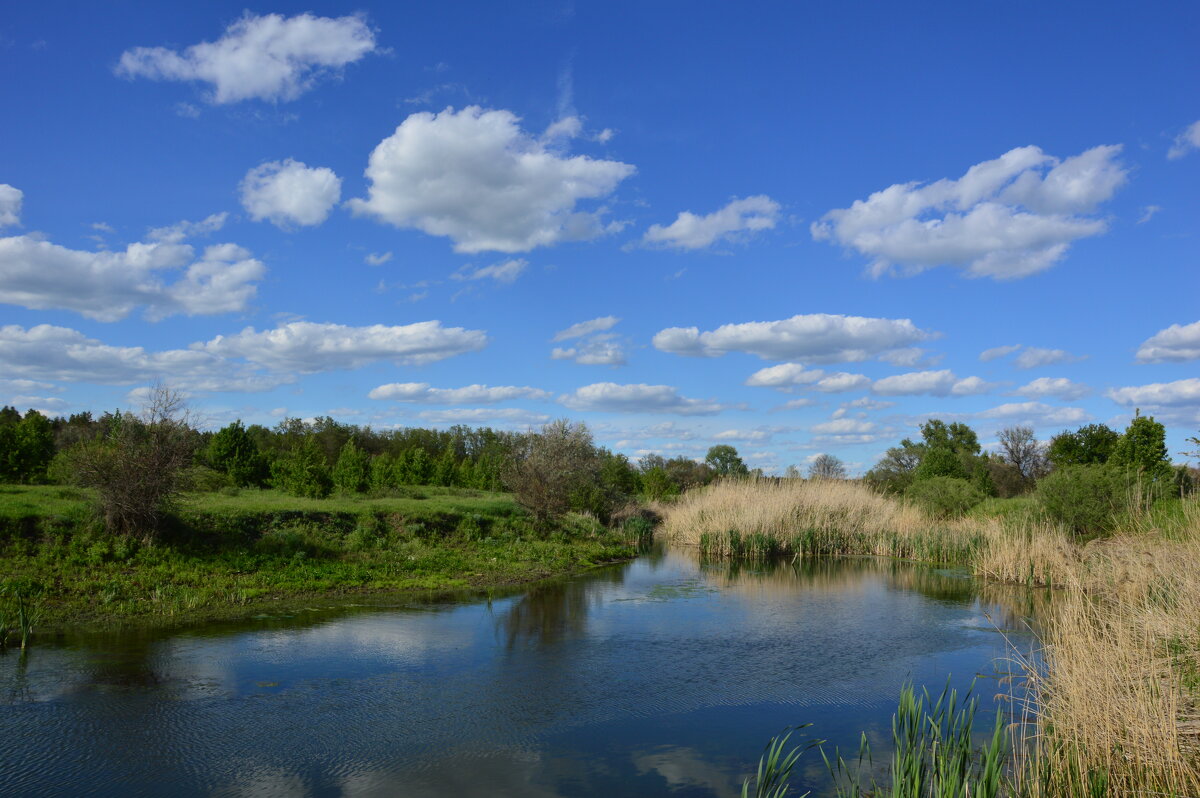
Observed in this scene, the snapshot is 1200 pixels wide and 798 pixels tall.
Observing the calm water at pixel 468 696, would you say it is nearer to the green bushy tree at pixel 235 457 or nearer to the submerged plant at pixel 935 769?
the submerged plant at pixel 935 769

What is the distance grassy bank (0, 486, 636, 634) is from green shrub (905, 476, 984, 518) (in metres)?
15.3

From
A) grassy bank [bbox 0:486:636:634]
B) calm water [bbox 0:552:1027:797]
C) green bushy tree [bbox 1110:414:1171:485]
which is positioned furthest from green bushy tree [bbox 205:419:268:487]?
green bushy tree [bbox 1110:414:1171:485]

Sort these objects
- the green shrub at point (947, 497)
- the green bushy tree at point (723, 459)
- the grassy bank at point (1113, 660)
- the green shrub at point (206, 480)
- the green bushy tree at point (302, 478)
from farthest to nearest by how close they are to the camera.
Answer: the green bushy tree at point (723, 459), the green shrub at point (947, 497), the green bushy tree at point (302, 478), the green shrub at point (206, 480), the grassy bank at point (1113, 660)

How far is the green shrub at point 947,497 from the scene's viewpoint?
30595 millimetres

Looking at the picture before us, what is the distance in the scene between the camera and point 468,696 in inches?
360

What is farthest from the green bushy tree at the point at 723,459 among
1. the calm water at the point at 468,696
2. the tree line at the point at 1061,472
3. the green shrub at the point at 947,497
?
the calm water at the point at 468,696

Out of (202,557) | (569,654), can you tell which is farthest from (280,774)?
(202,557)

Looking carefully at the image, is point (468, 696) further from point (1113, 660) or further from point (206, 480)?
point (206, 480)

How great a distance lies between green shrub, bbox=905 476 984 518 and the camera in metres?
30.6

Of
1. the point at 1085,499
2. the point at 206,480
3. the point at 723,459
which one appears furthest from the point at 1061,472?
the point at 723,459

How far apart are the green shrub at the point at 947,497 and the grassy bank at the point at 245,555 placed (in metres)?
15.3

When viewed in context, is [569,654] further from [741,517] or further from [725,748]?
[741,517]

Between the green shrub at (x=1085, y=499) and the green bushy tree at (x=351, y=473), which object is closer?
the green shrub at (x=1085, y=499)

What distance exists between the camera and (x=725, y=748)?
7.68 metres
